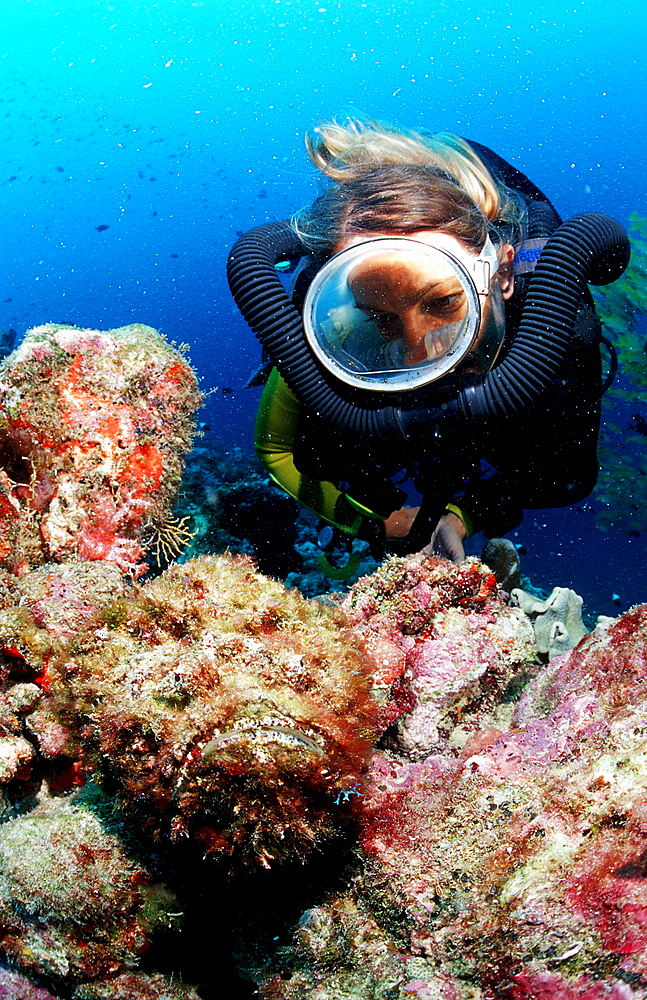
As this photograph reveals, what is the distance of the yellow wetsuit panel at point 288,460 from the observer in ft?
13.5

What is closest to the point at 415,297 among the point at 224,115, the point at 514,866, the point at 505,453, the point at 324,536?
the point at 505,453

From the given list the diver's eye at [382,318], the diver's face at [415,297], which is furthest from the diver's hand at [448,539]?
the diver's eye at [382,318]

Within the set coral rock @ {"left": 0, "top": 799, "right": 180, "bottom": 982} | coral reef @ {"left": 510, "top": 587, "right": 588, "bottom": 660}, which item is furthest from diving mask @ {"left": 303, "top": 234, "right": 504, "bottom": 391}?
coral rock @ {"left": 0, "top": 799, "right": 180, "bottom": 982}

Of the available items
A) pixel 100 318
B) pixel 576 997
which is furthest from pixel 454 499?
pixel 100 318

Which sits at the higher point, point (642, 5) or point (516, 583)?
point (642, 5)

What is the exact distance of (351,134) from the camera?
3.49 metres

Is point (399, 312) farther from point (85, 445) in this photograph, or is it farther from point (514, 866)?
point (514, 866)

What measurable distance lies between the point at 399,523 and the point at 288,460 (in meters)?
0.97

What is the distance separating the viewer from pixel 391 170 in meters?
3.13

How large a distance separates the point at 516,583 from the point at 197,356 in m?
29.7

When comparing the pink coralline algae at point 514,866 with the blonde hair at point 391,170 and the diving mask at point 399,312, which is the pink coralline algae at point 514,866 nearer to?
the diving mask at point 399,312

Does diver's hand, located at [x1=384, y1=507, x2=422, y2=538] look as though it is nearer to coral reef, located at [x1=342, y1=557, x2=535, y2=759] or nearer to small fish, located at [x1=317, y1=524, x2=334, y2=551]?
coral reef, located at [x1=342, y1=557, x2=535, y2=759]

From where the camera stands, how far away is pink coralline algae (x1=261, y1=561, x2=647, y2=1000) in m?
1.30

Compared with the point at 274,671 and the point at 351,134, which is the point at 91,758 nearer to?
the point at 274,671
